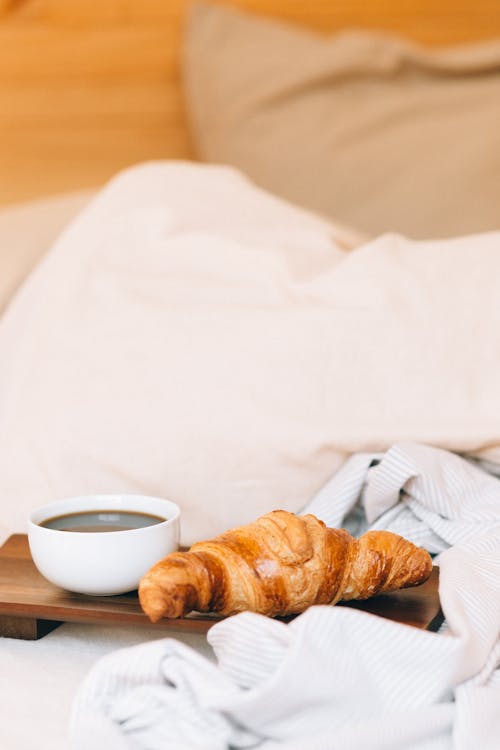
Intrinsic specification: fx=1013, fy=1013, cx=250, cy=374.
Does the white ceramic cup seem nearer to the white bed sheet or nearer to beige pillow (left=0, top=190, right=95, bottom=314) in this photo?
the white bed sheet

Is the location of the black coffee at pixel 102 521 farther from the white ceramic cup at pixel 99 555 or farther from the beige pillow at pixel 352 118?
the beige pillow at pixel 352 118

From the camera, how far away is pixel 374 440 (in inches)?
33.5

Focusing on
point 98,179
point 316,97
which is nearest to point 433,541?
point 316,97

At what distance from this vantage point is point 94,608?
67 centimetres

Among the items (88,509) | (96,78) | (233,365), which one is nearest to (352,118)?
(96,78)

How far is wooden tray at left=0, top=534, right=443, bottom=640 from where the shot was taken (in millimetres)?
651

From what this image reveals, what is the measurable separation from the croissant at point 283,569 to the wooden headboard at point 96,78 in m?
1.02

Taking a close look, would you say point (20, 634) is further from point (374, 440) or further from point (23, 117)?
point (23, 117)

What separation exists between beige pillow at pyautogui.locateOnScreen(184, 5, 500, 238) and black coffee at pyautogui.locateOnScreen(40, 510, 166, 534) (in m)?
0.65

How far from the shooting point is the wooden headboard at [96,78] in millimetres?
1523

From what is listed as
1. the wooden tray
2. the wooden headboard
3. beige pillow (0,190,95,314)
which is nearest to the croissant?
the wooden tray

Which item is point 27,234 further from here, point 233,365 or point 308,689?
point 308,689

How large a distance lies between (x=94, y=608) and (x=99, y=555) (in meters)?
0.03

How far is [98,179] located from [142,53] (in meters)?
0.21
